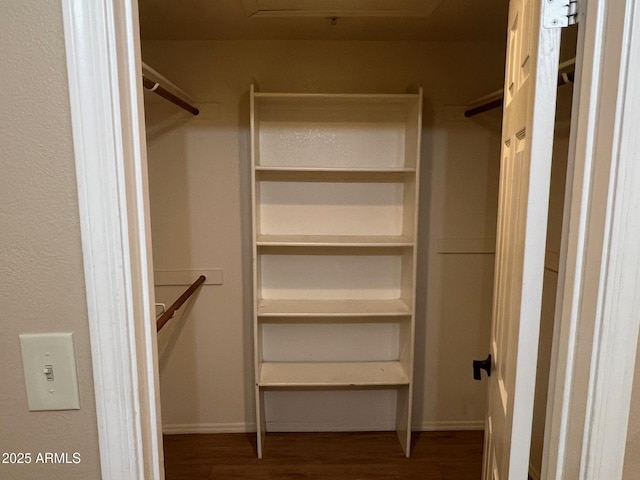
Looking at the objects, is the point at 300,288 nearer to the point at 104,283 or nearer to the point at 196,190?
the point at 196,190

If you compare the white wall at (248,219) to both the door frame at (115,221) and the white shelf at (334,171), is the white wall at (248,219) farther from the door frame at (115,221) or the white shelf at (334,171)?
the door frame at (115,221)

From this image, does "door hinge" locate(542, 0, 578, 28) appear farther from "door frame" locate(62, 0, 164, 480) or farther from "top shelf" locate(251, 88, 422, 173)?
"top shelf" locate(251, 88, 422, 173)

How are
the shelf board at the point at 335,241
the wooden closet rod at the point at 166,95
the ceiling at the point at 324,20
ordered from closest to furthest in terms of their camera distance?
the wooden closet rod at the point at 166,95
the ceiling at the point at 324,20
the shelf board at the point at 335,241

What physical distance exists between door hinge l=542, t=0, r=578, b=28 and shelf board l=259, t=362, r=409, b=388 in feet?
6.66

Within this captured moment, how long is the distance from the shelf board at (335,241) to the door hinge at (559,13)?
1.59 metres

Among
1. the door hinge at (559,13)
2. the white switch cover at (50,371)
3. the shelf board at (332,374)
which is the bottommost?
the shelf board at (332,374)

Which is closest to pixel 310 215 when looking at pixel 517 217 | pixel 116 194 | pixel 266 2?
pixel 266 2

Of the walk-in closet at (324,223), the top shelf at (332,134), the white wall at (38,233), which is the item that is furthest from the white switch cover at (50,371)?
the top shelf at (332,134)

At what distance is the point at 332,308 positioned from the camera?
7.86 feet

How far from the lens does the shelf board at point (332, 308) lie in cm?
231

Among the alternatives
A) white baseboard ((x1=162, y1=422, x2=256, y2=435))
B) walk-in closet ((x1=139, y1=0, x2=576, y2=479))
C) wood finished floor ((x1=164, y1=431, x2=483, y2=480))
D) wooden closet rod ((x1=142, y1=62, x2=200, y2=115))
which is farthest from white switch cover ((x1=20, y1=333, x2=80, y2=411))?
white baseboard ((x1=162, y1=422, x2=256, y2=435))

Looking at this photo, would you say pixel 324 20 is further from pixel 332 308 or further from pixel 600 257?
pixel 600 257

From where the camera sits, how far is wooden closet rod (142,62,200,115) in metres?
1.63

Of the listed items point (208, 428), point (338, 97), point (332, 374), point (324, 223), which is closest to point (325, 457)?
point (332, 374)
